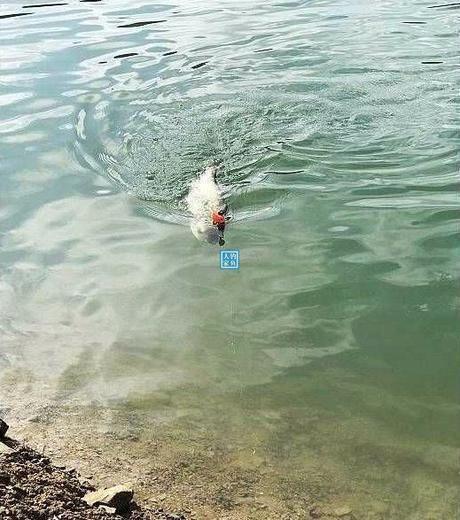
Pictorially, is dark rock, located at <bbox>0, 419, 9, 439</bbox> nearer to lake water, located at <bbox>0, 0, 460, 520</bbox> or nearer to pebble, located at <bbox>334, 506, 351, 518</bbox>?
lake water, located at <bbox>0, 0, 460, 520</bbox>

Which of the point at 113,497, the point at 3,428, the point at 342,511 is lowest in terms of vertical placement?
the point at 342,511

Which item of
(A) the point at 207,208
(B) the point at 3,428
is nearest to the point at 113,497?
(B) the point at 3,428

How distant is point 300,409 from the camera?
4.57m

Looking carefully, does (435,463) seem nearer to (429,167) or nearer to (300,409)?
(300,409)

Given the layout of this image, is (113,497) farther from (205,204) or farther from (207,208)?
(205,204)

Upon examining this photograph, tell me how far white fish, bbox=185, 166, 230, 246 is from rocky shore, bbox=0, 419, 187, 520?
10.1ft

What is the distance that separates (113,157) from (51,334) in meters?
3.81

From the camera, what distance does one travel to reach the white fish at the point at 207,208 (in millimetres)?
6660

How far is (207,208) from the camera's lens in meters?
7.19

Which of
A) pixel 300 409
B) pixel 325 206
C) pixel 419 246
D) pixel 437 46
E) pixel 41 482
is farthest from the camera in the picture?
pixel 437 46

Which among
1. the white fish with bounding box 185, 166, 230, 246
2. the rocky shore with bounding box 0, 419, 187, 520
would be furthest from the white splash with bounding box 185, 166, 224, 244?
the rocky shore with bounding box 0, 419, 187, 520

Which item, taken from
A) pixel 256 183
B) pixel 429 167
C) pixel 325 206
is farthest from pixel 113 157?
pixel 429 167

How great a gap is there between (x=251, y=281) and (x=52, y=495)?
9.44 feet

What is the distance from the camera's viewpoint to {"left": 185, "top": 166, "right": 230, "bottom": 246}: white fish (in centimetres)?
666
